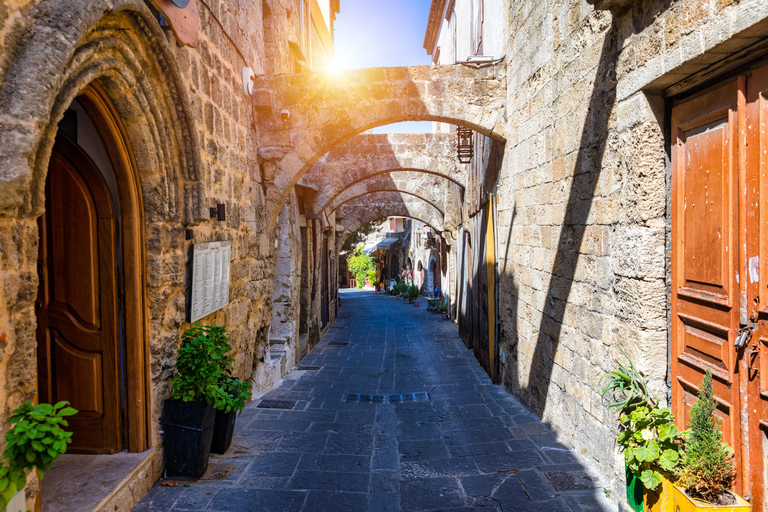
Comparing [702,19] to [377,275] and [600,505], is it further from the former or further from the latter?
[377,275]

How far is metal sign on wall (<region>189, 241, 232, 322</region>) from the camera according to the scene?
11.2 ft

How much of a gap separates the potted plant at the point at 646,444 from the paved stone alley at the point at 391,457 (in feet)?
1.85

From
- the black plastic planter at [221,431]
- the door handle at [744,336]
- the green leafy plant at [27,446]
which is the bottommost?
the black plastic planter at [221,431]

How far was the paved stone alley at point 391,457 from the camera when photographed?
2.84m

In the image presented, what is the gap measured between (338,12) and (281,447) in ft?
50.3

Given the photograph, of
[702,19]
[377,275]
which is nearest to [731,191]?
[702,19]

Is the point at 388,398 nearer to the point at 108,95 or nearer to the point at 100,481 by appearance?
the point at 100,481

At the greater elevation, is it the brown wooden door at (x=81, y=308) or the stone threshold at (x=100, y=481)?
the brown wooden door at (x=81, y=308)

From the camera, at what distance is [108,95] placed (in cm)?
266

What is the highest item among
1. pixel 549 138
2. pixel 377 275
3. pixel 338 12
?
pixel 338 12

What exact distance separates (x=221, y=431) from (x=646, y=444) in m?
2.64

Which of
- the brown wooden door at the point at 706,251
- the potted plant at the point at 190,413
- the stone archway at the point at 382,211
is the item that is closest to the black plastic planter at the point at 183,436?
the potted plant at the point at 190,413

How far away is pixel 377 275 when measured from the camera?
32.9 m

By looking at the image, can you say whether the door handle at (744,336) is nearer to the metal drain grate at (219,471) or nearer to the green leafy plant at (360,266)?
the metal drain grate at (219,471)
